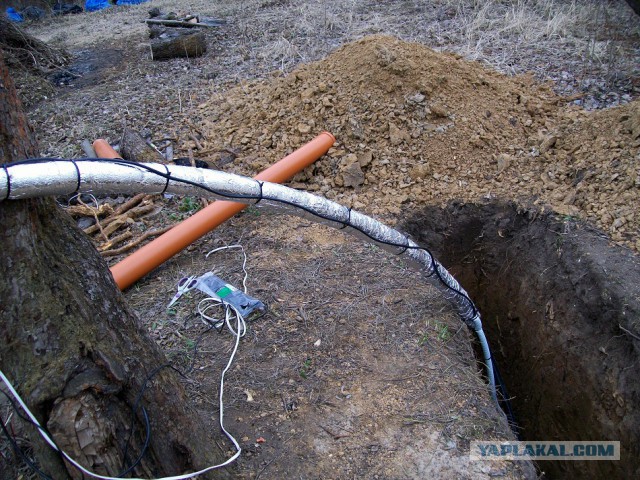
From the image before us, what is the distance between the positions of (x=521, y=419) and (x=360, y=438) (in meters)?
2.11

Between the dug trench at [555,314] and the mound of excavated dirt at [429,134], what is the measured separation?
10.2 inches

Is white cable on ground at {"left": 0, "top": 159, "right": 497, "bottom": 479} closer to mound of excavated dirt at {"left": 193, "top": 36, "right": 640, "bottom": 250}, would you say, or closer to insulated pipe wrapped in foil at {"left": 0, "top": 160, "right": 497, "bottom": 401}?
insulated pipe wrapped in foil at {"left": 0, "top": 160, "right": 497, "bottom": 401}

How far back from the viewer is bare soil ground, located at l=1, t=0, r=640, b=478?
2.59m

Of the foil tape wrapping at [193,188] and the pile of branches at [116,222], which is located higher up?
the foil tape wrapping at [193,188]

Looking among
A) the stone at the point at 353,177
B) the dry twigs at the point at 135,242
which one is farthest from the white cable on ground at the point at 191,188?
the stone at the point at 353,177

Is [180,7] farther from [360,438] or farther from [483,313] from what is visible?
[360,438]

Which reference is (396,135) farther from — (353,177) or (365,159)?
(353,177)

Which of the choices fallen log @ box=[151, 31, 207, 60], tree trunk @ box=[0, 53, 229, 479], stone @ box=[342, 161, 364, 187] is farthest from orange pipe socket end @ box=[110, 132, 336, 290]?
fallen log @ box=[151, 31, 207, 60]

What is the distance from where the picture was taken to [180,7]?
927 centimetres

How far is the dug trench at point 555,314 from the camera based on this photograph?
10.2ft

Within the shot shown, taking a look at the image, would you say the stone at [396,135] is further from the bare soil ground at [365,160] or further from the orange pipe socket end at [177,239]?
the orange pipe socket end at [177,239]

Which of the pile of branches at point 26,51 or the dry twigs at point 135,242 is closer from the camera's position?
the dry twigs at point 135,242

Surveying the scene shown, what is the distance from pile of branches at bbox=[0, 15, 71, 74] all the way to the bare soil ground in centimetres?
38

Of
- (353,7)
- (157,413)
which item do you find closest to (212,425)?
(157,413)
